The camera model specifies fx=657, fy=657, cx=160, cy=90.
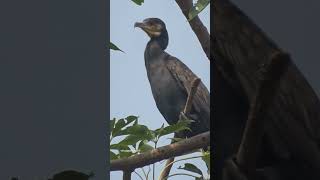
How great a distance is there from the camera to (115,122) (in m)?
1.20

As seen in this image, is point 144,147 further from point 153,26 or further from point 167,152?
point 153,26

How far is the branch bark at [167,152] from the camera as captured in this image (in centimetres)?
120

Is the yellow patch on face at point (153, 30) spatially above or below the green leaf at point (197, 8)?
below

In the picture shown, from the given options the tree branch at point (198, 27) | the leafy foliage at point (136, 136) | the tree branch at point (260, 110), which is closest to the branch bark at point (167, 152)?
the leafy foliage at point (136, 136)

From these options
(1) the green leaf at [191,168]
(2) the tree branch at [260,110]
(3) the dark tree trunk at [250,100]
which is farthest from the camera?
(1) the green leaf at [191,168]

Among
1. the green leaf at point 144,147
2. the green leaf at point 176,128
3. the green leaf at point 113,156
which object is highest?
the green leaf at point 176,128

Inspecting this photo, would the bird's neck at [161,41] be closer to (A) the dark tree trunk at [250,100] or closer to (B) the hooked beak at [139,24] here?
(B) the hooked beak at [139,24]

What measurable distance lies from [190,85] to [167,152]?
134 millimetres

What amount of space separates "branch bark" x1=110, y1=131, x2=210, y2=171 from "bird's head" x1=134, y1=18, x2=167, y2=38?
0.68 feet
